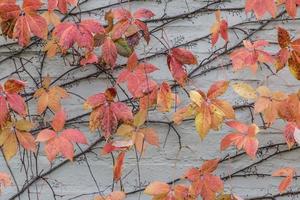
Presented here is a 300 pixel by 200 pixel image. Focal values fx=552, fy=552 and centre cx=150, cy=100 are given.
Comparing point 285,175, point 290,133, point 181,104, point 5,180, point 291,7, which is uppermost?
point 291,7

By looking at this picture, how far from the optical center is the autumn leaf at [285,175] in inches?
89.0

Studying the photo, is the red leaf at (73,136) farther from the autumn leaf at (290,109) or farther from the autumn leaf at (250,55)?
the autumn leaf at (290,109)

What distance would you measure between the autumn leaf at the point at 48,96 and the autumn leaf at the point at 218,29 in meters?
0.64

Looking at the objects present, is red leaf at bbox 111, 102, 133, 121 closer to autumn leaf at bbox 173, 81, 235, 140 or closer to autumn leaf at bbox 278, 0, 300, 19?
autumn leaf at bbox 173, 81, 235, 140

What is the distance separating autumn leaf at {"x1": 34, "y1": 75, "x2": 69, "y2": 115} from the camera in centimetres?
223

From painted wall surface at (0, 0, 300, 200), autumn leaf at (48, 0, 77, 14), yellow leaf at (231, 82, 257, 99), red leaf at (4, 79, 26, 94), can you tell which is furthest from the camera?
painted wall surface at (0, 0, 300, 200)

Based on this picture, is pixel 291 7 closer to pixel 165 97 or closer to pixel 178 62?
pixel 178 62

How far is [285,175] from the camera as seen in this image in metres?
2.31

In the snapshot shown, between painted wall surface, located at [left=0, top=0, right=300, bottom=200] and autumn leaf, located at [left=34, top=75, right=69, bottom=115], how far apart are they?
65 mm

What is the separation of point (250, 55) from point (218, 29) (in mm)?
165

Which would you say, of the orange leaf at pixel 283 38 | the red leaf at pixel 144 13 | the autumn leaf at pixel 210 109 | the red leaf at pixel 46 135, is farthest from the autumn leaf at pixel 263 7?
the red leaf at pixel 46 135

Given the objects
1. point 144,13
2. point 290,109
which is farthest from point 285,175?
point 144,13

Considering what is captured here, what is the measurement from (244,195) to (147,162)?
17.5 inches

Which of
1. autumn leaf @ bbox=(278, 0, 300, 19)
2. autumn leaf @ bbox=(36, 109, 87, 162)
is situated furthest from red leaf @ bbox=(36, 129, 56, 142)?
autumn leaf @ bbox=(278, 0, 300, 19)
